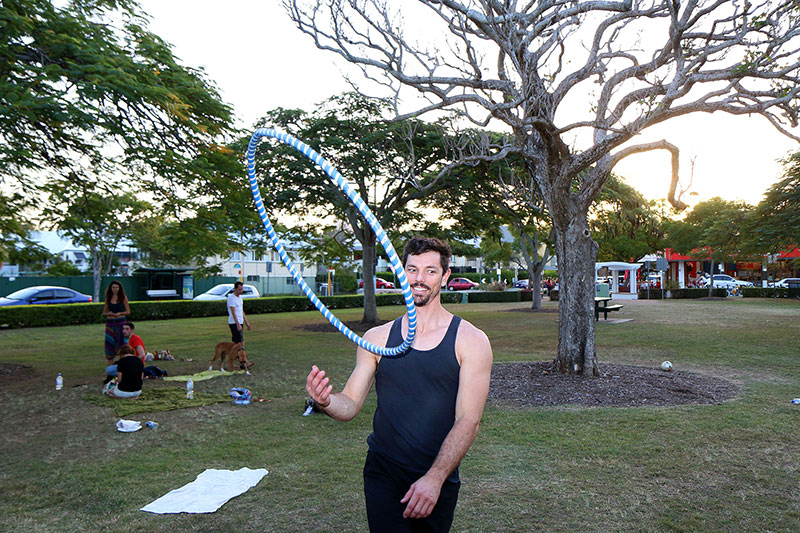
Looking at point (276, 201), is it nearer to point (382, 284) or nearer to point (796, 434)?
point (796, 434)

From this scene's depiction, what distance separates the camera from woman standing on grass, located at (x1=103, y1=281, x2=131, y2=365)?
42.2 ft

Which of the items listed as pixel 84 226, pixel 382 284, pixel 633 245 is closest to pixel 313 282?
pixel 382 284

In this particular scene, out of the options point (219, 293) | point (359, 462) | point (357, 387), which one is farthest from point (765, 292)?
point (357, 387)

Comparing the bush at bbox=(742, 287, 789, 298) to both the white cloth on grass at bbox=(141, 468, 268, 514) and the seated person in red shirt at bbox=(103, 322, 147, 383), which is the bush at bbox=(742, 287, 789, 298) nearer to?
the seated person in red shirt at bbox=(103, 322, 147, 383)

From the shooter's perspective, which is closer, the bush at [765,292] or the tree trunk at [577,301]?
the tree trunk at [577,301]

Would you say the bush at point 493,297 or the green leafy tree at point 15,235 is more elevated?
the green leafy tree at point 15,235

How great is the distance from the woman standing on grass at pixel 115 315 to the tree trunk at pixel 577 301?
31.3 ft

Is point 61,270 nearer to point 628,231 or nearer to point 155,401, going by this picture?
point 155,401

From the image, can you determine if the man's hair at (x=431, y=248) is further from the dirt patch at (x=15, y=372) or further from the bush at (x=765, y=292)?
the bush at (x=765, y=292)

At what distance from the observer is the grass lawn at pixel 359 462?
204 inches

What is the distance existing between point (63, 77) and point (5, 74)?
37.0 inches

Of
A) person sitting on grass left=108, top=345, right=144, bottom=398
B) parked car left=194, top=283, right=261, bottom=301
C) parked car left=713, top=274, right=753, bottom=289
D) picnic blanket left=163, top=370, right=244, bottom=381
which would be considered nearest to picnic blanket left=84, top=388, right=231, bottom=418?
person sitting on grass left=108, top=345, right=144, bottom=398

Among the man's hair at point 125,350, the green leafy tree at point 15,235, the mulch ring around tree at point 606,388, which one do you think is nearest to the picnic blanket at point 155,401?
the man's hair at point 125,350

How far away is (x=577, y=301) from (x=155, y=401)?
8.11 metres
